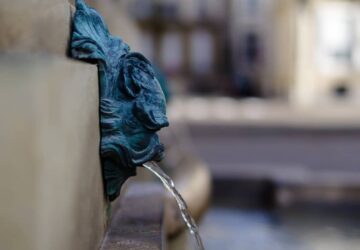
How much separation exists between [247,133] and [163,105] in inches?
415

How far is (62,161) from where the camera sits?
1.42 meters

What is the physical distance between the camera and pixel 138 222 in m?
2.34

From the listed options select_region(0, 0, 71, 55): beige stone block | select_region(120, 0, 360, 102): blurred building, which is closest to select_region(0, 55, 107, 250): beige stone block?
select_region(0, 0, 71, 55): beige stone block

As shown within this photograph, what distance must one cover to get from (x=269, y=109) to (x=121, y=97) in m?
17.7

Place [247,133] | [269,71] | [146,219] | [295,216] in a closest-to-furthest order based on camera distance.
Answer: [146,219], [295,216], [247,133], [269,71]

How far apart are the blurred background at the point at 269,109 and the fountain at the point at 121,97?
2.10 meters

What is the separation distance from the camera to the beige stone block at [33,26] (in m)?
1.43

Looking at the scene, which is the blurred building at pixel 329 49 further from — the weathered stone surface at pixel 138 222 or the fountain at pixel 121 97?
the fountain at pixel 121 97

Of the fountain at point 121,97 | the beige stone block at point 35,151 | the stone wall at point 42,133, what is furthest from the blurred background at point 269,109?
the beige stone block at point 35,151

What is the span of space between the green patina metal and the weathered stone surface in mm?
212

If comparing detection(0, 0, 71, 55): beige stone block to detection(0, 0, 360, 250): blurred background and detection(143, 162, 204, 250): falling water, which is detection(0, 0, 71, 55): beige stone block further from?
detection(143, 162, 204, 250): falling water

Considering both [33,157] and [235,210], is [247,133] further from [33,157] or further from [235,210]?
[33,157]

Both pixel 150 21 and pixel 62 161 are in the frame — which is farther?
pixel 150 21

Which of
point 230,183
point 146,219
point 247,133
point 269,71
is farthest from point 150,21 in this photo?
point 146,219
